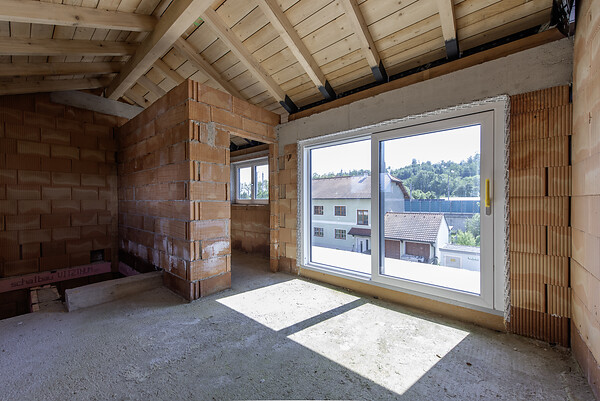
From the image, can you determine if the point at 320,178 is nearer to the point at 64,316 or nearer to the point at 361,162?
the point at 361,162

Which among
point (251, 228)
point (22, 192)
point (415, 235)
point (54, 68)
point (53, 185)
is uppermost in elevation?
point (54, 68)

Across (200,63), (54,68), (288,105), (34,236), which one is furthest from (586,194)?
(34,236)

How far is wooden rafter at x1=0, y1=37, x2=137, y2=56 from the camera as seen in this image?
2260 mm

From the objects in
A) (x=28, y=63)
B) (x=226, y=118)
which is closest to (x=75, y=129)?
(x=28, y=63)

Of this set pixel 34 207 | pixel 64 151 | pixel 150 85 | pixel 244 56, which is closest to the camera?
pixel 244 56

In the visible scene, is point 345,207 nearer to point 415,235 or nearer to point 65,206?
point 415,235

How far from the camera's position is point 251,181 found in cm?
512

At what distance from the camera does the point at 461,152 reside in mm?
2156

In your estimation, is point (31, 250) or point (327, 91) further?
point (31, 250)

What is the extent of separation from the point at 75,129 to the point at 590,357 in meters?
5.74

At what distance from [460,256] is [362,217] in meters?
1.04

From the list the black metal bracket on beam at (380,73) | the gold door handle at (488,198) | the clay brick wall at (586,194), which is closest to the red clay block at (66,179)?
the black metal bracket on beam at (380,73)

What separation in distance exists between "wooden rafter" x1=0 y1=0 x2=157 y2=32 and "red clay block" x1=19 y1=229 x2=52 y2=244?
2769 mm

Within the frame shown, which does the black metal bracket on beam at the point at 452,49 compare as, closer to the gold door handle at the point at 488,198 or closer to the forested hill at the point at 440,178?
the forested hill at the point at 440,178
